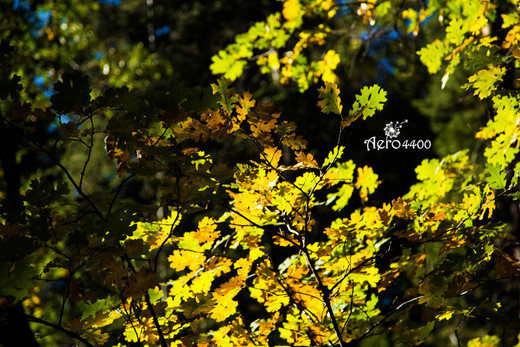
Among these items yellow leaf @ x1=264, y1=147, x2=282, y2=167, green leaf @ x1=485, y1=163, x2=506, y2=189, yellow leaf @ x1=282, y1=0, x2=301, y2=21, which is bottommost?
green leaf @ x1=485, y1=163, x2=506, y2=189

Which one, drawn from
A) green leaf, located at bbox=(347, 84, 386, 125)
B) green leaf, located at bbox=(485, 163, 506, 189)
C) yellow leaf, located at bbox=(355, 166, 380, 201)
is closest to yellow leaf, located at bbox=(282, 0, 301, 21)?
yellow leaf, located at bbox=(355, 166, 380, 201)

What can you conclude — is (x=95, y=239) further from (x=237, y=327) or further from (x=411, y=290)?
(x=411, y=290)

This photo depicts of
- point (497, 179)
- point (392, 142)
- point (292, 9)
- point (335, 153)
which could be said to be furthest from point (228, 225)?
point (292, 9)

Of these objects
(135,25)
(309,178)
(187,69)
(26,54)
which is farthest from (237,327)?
(135,25)

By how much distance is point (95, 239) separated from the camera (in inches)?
44.3

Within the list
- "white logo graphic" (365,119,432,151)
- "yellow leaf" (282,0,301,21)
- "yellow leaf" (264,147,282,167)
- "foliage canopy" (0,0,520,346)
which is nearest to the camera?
"foliage canopy" (0,0,520,346)

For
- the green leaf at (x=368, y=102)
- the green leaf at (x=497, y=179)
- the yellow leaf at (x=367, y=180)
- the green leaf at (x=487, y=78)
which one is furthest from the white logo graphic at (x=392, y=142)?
the green leaf at (x=368, y=102)

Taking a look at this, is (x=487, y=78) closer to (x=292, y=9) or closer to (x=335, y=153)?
→ (x=335, y=153)

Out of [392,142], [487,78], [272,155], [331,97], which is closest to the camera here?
[331,97]

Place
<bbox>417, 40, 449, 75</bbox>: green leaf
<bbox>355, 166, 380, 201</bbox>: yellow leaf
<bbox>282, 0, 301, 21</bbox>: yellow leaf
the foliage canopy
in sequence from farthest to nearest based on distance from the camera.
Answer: <bbox>282, 0, 301, 21</bbox>: yellow leaf
<bbox>417, 40, 449, 75</bbox>: green leaf
<bbox>355, 166, 380, 201</bbox>: yellow leaf
the foliage canopy

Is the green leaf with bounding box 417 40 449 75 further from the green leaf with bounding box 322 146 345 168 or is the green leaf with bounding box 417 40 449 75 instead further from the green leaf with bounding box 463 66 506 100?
the green leaf with bounding box 322 146 345 168

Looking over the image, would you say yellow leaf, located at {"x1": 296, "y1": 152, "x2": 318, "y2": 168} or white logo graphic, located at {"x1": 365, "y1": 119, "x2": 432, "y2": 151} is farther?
white logo graphic, located at {"x1": 365, "y1": 119, "x2": 432, "y2": 151}

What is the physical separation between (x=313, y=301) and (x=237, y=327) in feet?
1.00

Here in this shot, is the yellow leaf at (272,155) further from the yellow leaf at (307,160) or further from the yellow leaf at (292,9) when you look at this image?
the yellow leaf at (292,9)
